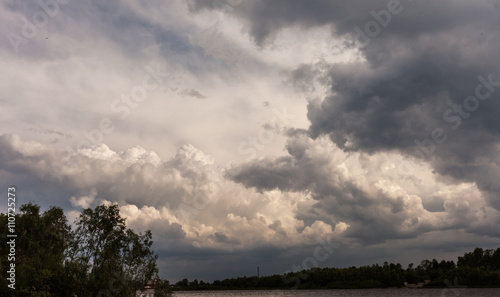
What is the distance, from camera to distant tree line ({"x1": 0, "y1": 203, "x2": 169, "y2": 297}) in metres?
45.1

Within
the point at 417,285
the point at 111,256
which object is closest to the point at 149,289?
the point at 111,256

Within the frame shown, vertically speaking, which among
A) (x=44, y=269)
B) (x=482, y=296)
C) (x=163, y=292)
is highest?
(x=44, y=269)

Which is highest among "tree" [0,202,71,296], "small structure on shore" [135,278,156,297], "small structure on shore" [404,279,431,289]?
"tree" [0,202,71,296]

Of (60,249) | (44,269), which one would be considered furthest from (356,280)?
(44,269)

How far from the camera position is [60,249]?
63719mm

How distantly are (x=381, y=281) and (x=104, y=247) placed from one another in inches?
6678

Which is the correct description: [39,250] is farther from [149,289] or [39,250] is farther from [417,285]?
[417,285]

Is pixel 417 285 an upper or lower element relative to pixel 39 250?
lower

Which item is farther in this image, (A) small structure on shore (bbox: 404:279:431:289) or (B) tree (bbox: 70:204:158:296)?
(A) small structure on shore (bbox: 404:279:431:289)

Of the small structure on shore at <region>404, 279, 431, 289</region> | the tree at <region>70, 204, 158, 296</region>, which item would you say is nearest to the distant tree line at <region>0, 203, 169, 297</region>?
the tree at <region>70, 204, 158, 296</region>

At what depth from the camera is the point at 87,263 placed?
47.9 m

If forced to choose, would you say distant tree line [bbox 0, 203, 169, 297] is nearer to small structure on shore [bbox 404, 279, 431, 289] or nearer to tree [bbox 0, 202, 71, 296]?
tree [bbox 0, 202, 71, 296]

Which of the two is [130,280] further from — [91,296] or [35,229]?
[35,229]

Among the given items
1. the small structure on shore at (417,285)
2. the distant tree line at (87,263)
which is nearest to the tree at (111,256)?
the distant tree line at (87,263)
